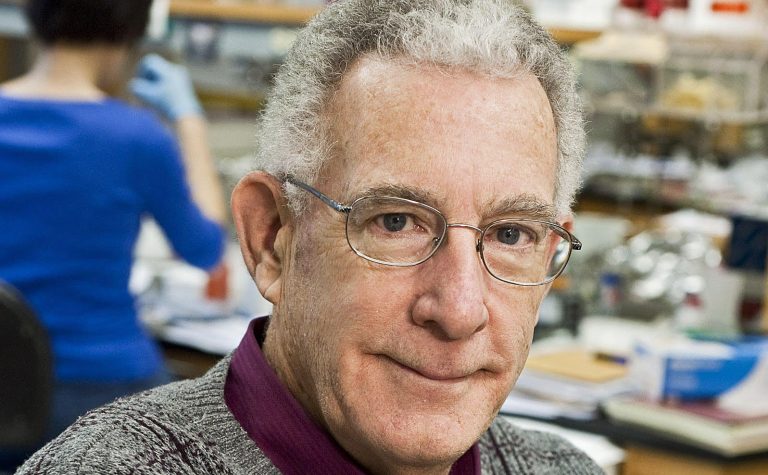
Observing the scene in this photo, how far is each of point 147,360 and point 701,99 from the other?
3.14 meters

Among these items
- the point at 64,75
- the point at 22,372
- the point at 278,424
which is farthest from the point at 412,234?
the point at 64,75

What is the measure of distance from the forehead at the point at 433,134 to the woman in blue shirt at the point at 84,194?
5.07 feet

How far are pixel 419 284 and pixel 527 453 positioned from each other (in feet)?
1.27

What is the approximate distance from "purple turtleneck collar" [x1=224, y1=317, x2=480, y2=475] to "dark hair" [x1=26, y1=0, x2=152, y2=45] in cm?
167

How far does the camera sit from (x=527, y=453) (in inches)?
54.0

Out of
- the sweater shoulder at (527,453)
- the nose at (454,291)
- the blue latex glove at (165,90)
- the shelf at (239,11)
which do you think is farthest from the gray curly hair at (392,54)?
the shelf at (239,11)

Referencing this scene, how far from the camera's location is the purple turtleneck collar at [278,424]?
113 centimetres

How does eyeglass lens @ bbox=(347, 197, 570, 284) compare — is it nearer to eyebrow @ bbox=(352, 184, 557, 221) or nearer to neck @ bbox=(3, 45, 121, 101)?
eyebrow @ bbox=(352, 184, 557, 221)

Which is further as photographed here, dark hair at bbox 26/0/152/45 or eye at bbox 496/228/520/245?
dark hair at bbox 26/0/152/45

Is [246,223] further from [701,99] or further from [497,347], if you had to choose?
[701,99]

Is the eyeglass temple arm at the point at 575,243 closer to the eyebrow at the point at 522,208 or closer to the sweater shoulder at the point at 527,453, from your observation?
the eyebrow at the point at 522,208

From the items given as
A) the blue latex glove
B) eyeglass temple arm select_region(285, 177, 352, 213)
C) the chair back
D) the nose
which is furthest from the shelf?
the nose

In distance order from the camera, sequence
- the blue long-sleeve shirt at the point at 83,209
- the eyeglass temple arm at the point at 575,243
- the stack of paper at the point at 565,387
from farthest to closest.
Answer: the stack of paper at the point at 565,387
the blue long-sleeve shirt at the point at 83,209
the eyeglass temple arm at the point at 575,243

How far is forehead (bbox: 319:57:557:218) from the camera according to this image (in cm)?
108
